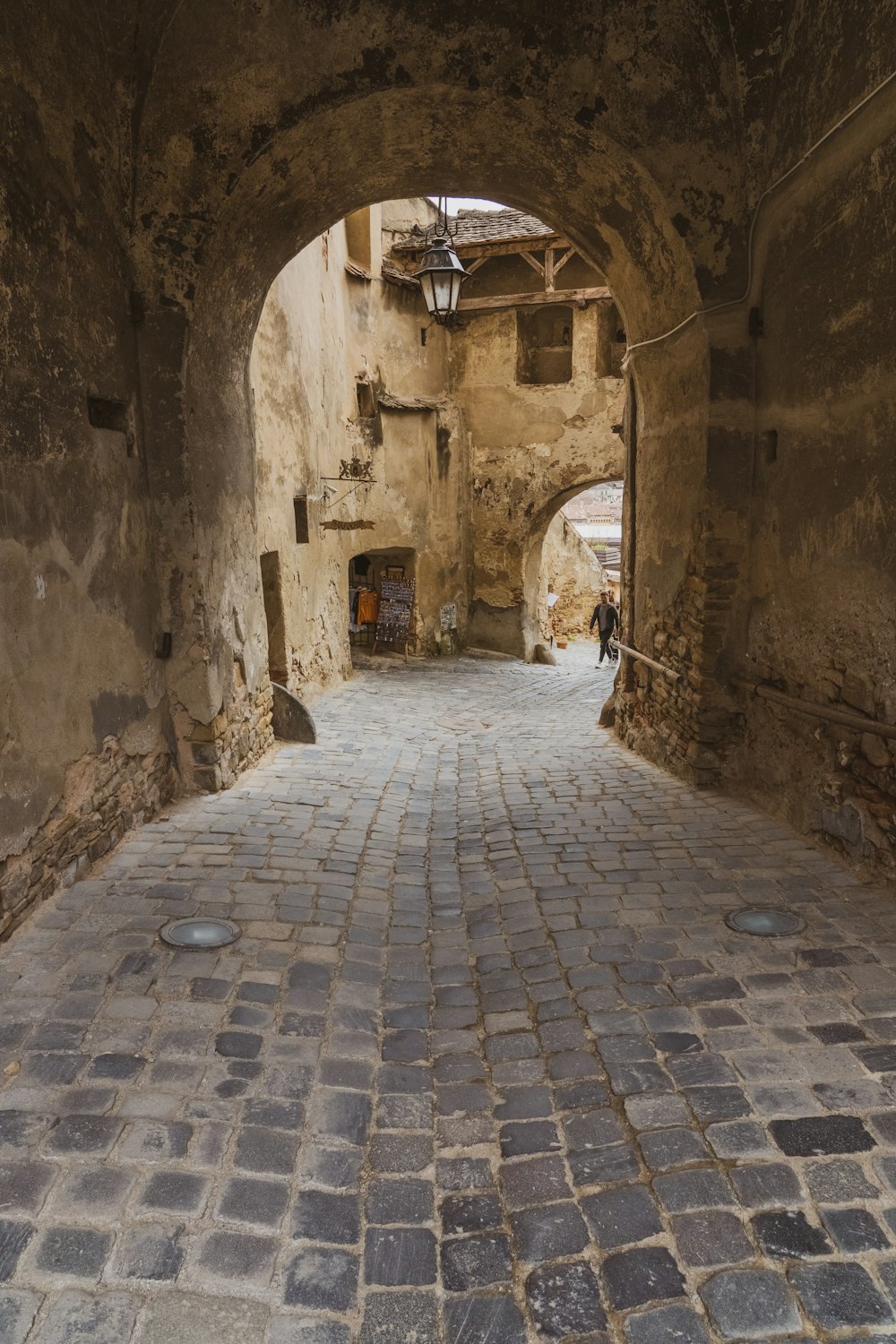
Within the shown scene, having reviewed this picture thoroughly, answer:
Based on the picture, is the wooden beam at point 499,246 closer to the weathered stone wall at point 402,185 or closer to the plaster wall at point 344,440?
the plaster wall at point 344,440

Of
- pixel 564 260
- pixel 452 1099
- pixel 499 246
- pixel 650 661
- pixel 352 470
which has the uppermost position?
pixel 499 246

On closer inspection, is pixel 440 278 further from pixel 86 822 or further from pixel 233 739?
pixel 86 822

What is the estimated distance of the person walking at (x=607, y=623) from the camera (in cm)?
1523

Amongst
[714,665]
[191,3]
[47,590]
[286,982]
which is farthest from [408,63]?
[286,982]

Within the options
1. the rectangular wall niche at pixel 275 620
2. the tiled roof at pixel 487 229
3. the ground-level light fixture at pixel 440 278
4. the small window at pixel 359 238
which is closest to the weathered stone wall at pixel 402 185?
the rectangular wall niche at pixel 275 620

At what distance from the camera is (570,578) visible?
70.5 ft

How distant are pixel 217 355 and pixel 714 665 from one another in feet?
13.5

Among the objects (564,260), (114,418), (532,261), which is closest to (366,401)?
(532,261)

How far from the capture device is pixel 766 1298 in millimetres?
2098

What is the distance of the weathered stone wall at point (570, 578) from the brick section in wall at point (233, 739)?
1425cm

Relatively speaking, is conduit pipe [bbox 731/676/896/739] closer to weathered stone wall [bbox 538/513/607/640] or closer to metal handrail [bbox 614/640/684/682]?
metal handrail [bbox 614/640/684/682]

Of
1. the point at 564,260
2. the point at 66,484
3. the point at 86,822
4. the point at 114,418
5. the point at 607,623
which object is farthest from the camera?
the point at 607,623

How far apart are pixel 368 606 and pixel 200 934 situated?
12.0m

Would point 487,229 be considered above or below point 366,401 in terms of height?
above
